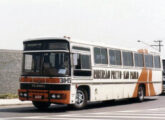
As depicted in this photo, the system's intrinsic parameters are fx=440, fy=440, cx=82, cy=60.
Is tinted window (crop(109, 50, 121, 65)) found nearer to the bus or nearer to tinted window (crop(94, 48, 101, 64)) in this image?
the bus

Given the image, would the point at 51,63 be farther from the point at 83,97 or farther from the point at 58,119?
the point at 58,119

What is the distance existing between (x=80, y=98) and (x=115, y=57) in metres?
3.84

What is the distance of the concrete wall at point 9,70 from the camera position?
3173cm

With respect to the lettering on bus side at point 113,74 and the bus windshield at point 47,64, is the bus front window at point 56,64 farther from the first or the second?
the lettering on bus side at point 113,74

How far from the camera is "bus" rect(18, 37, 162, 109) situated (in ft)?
56.9

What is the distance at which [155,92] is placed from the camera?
2630cm

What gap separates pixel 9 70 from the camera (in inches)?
1268

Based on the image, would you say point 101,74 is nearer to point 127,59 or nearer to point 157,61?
point 127,59

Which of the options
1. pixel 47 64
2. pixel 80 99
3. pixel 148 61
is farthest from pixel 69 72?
pixel 148 61

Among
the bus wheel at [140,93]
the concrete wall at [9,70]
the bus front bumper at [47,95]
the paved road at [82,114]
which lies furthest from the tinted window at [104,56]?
the concrete wall at [9,70]

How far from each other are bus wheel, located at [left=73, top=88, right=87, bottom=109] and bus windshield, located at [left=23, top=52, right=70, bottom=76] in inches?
53.1

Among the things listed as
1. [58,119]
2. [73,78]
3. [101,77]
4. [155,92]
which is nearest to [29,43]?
[73,78]

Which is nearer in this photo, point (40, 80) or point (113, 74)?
point (40, 80)

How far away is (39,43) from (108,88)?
14.7ft
